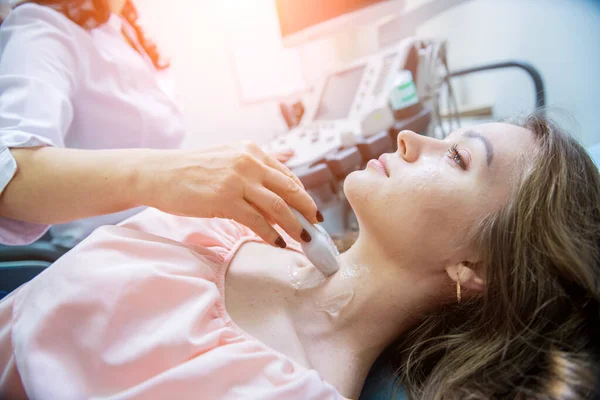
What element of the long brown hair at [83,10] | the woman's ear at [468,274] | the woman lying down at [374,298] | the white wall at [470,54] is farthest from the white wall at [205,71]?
the woman's ear at [468,274]

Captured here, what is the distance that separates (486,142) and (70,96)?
1056mm

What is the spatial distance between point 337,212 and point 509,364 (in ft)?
3.78

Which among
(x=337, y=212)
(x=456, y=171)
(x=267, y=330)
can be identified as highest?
(x=456, y=171)

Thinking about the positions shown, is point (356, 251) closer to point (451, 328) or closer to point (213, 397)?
point (451, 328)

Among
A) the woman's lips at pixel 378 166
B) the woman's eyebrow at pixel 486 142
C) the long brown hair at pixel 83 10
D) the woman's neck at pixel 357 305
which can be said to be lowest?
the woman's neck at pixel 357 305

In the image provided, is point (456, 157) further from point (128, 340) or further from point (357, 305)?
point (128, 340)

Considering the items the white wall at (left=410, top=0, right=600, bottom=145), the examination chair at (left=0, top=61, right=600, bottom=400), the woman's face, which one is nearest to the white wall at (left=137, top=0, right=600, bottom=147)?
the white wall at (left=410, top=0, right=600, bottom=145)

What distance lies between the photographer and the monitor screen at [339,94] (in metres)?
1.73

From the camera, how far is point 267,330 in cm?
80

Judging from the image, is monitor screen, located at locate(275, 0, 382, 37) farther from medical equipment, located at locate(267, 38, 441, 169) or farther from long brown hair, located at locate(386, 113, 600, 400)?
long brown hair, located at locate(386, 113, 600, 400)

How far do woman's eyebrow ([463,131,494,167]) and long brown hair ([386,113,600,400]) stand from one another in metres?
0.08

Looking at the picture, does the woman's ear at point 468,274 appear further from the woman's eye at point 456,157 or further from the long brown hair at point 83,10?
the long brown hair at point 83,10

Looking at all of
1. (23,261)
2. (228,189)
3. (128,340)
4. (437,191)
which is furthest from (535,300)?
(23,261)

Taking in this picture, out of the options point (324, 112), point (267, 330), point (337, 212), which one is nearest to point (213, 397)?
point (267, 330)
